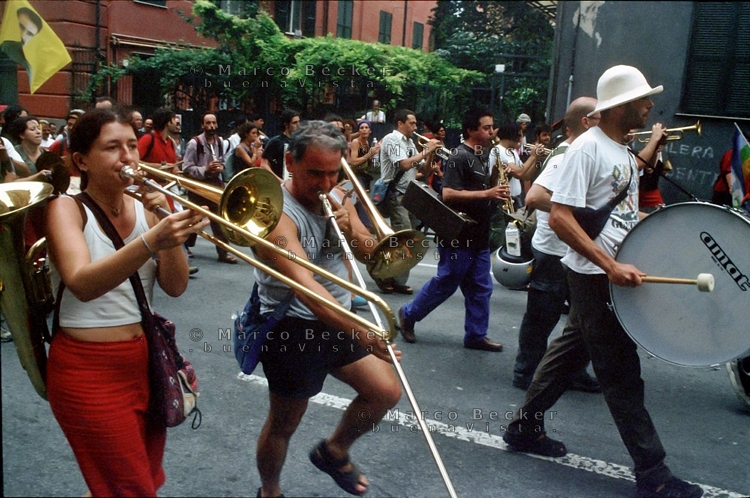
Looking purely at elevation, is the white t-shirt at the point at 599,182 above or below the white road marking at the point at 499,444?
above

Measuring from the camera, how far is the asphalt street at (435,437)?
9.62ft

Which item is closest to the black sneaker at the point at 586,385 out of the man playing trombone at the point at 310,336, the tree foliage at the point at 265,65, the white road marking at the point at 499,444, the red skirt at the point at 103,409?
the white road marking at the point at 499,444

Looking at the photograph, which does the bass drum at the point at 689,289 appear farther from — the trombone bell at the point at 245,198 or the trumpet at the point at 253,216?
the trombone bell at the point at 245,198

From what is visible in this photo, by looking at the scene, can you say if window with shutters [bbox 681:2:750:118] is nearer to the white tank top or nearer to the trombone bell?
the trombone bell

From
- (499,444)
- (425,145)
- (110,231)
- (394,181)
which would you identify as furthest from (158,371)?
(394,181)

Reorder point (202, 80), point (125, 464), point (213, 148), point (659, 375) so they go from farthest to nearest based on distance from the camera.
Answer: point (213, 148), point (659, 375), point (202, 80), point (125, 464)

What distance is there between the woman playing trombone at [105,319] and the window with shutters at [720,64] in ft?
11.2

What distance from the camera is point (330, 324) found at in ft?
7.32

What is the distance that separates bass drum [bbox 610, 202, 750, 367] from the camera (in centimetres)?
260

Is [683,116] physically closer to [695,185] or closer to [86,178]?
[695,185]

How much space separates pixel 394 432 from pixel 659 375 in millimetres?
1890

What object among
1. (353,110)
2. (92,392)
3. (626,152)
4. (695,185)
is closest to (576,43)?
(626,152)

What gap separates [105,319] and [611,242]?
200 cm

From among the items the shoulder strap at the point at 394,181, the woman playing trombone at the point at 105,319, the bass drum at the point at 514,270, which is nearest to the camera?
the woman playing trombone at the point at 105,319
